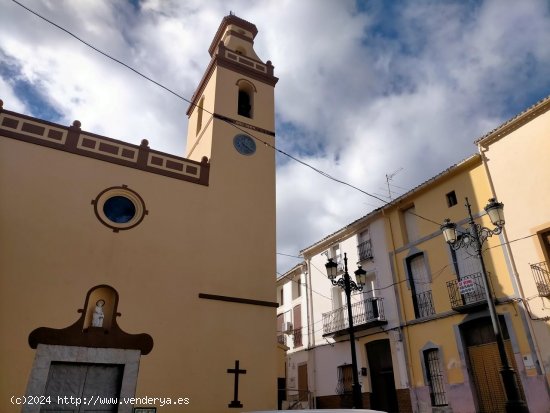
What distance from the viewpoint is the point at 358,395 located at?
9836 mm

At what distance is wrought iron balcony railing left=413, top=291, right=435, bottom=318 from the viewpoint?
15891 millimetres

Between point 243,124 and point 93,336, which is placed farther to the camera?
point 243,124

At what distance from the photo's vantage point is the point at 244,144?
572 inches

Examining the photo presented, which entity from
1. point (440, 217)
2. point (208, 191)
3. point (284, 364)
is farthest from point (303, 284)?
point (208, 191)

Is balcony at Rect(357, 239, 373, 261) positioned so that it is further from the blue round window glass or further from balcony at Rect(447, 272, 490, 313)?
the blue round window glass

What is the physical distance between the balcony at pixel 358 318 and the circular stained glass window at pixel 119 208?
10364mm

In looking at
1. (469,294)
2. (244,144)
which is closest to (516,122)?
(469,294)

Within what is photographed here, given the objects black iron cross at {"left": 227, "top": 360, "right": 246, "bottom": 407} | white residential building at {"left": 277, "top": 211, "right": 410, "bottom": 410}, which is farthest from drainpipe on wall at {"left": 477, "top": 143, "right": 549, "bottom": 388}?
black iron cross at {"left": 227, "top": 360, "right": 246, "bottom": 407}

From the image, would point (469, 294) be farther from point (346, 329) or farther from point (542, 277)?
point (346, 329)

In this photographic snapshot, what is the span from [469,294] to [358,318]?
5.30m

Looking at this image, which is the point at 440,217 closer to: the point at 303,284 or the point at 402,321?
the point at 402,321

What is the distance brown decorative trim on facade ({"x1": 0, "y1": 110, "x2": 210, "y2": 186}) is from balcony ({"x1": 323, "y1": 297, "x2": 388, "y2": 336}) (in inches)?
357

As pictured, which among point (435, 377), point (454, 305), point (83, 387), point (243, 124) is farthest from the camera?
point (435, 377)

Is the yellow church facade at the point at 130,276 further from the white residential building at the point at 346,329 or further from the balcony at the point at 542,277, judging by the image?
the balcony at the point at 542,277
